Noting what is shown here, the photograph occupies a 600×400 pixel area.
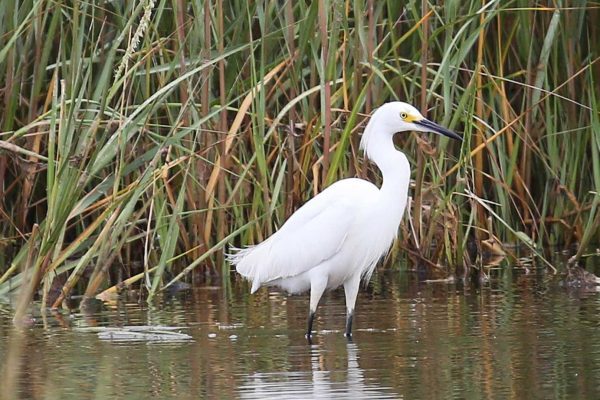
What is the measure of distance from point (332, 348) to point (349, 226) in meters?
0.85

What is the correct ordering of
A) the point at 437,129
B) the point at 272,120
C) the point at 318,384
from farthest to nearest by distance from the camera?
the point at 272,120 < the point at 437,129 < the point at 318,384

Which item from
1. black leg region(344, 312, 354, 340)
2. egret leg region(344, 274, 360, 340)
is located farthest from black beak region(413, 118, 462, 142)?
black leg region(344, 312, 354, 340)

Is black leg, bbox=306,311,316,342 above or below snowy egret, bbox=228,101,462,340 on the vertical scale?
below

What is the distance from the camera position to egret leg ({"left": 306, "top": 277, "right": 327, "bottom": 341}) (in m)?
6.12

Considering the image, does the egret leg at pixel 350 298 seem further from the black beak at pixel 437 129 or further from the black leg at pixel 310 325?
the black beak at pixel 437 129

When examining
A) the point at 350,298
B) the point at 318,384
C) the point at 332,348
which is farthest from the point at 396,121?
the point at 318,384

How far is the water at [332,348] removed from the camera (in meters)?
4.59

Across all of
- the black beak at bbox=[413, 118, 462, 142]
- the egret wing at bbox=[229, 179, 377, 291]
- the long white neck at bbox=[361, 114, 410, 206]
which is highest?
the black beak at bbox=[413, 118, 462, 142]

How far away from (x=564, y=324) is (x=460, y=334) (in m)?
0.49

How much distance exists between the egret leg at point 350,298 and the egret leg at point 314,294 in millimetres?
122

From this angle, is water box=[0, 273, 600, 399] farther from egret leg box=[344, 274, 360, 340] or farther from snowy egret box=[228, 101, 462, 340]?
snowy egret box=[228, 101, 462, 340]

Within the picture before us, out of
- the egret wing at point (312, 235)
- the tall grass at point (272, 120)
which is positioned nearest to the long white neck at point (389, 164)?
the egret wing at point (312, 235)

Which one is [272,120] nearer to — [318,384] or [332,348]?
[332,348]

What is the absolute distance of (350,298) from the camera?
6.33 metres
